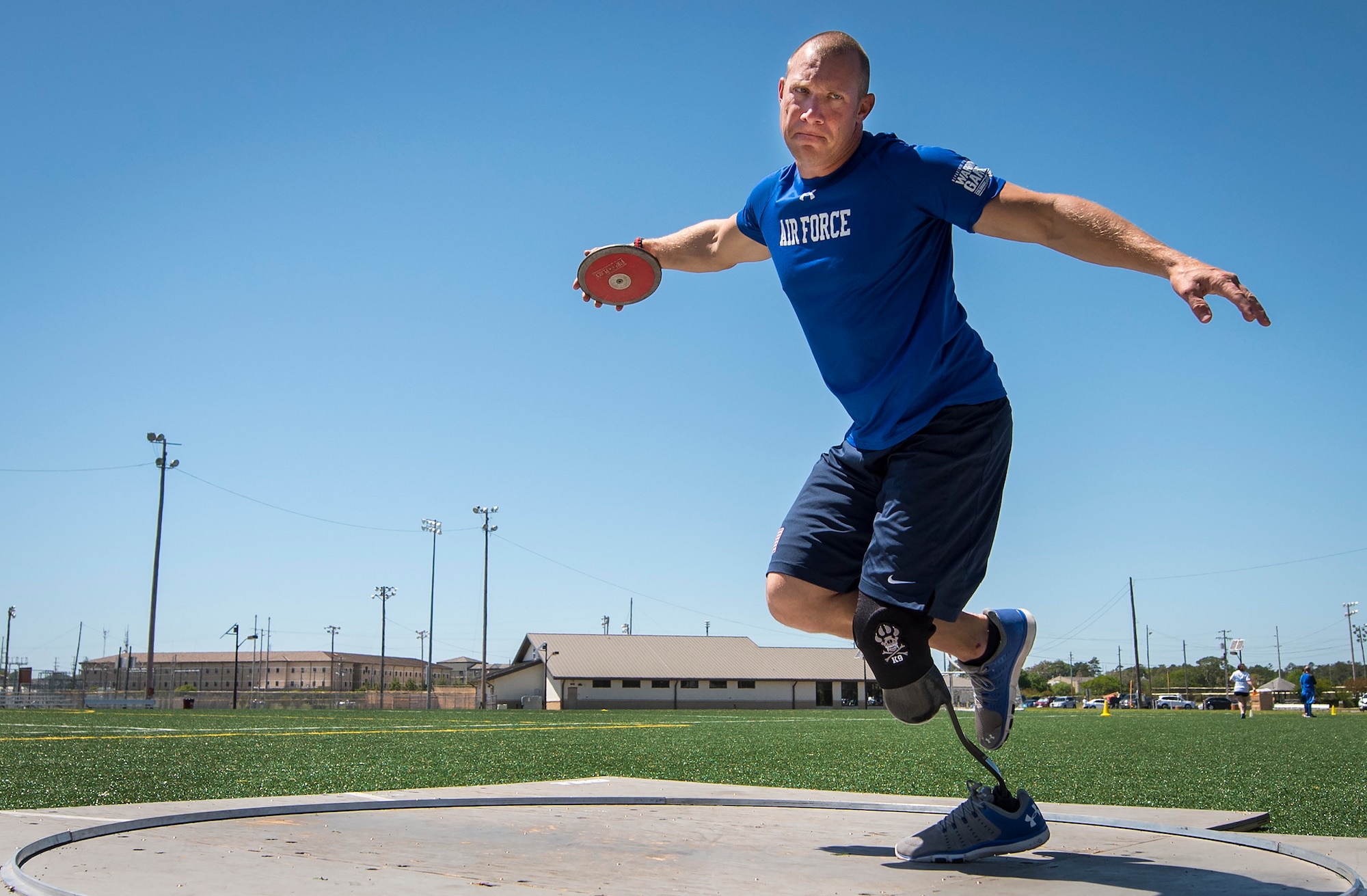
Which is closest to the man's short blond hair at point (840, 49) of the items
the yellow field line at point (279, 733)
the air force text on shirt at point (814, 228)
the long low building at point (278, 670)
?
the air force text on shirt at point (814, 228)

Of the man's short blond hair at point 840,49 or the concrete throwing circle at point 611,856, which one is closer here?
the concrete throwing circle at point 611,856

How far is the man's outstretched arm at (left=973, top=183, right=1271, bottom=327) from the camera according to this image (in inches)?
88.4

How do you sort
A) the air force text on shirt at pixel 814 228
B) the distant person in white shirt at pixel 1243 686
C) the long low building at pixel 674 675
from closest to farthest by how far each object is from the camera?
1. the air force text on shirt at pixel 814 228
2. the distant person in white shirt at pixel 1243 686
3. the long low building at pixel 674 675

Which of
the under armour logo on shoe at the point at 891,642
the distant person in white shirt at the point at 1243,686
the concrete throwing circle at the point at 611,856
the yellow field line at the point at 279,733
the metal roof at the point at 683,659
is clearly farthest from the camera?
the metal roof at the point at 683,659

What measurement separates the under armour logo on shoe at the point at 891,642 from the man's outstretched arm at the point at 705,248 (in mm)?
1531

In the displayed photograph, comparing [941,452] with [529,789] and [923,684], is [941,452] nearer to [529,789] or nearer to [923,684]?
[923,684]

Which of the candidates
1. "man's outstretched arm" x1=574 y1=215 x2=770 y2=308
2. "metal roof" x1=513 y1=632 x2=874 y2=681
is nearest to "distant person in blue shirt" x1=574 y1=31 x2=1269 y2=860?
→ "man's outstretched arm" x1=574 y1=215 x2=770 y2=308

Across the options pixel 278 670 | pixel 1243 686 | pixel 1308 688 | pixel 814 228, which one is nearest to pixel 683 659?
pixel 1243 686

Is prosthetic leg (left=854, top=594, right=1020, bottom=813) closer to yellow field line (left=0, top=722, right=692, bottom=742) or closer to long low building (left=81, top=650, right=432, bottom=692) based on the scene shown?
yellow field line (left=0, top=722, right=692, bottom=742)

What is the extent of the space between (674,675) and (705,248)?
7444 cm

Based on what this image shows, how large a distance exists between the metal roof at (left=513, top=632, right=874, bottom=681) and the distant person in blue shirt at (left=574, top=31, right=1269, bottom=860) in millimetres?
71533

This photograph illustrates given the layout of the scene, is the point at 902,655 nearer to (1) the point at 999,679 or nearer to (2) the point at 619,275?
(1) the point at 999,679

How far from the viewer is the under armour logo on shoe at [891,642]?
2818 millimetres

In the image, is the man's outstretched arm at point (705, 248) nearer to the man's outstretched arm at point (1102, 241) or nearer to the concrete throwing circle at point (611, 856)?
the man's outstretched arm at point (1102, 241)
